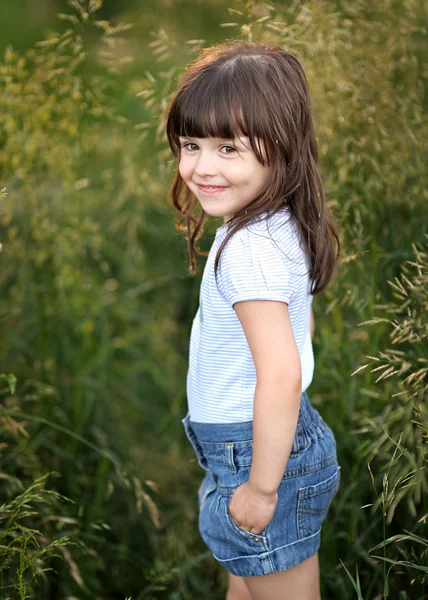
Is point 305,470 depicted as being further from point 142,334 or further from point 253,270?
point 142,334

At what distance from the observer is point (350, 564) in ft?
5.78

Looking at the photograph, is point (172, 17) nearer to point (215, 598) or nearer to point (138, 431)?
point (138, 431)

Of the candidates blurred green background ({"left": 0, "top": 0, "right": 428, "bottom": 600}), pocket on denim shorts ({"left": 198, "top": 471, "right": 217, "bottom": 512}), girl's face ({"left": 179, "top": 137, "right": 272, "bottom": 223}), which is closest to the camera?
girl's face ({"left": 179, "top": 137, "right": 272, "bottom": 223})

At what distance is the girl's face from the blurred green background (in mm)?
410

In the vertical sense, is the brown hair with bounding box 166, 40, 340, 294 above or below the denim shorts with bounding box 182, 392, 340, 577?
above

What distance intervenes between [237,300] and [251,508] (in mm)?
373

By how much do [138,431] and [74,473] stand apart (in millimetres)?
433

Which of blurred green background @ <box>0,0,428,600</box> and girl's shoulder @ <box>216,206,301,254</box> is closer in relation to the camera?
girl's shoulder @ <box>216,206,301,254</box>

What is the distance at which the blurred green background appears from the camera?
1.74 meters

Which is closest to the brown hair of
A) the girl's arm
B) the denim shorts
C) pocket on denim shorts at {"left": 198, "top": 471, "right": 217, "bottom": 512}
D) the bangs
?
the bangs

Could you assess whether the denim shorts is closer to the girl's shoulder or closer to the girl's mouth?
the girl's shoulder

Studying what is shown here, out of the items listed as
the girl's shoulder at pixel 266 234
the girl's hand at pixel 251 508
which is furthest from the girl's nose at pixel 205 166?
the girl's hand at pixel 251 508

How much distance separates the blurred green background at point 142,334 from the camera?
1742mm

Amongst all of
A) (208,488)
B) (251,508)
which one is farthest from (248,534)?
(208,488)
